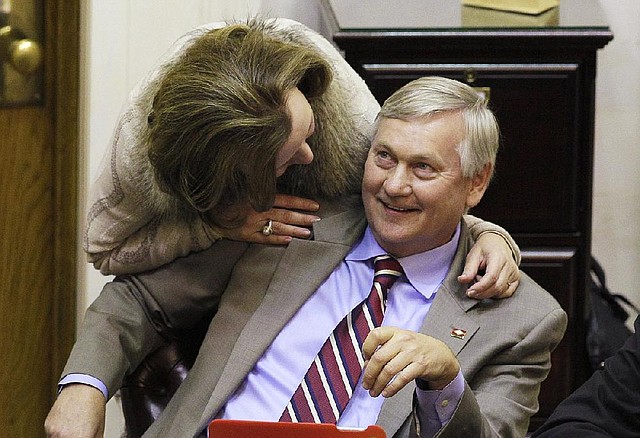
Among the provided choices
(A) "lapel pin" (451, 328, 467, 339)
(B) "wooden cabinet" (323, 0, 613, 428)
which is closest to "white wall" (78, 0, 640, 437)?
(B) "wooden cabinet" (323, 0, 613, 428)

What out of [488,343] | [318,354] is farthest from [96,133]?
[488,343]

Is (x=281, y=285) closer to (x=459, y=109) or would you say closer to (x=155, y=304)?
(x=155, y=304)

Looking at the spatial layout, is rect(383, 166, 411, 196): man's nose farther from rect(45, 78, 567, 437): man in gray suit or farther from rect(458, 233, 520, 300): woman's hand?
rect(458, 233, 520, 300): woman's hand

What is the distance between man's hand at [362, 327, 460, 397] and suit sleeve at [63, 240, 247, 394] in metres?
0.67

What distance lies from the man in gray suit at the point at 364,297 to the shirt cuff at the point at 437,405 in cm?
18

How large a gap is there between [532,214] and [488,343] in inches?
39.2

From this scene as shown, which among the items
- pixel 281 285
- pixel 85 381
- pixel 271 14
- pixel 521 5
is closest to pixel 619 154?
pixel 521 5

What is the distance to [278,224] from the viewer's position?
249cm

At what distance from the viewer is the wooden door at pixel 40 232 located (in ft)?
11.0

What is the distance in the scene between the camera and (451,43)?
10.2ft

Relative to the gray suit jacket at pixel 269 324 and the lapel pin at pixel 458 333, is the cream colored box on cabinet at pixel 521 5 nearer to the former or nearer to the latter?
the gray suit jacket at pixel 269 324

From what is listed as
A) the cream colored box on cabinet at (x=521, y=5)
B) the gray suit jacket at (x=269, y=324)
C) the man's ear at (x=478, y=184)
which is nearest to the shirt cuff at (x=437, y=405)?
the gray suit jacket at (x=269, y=324)

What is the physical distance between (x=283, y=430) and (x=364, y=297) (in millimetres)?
779

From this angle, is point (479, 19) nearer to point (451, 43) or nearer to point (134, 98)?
point (451, 43)
